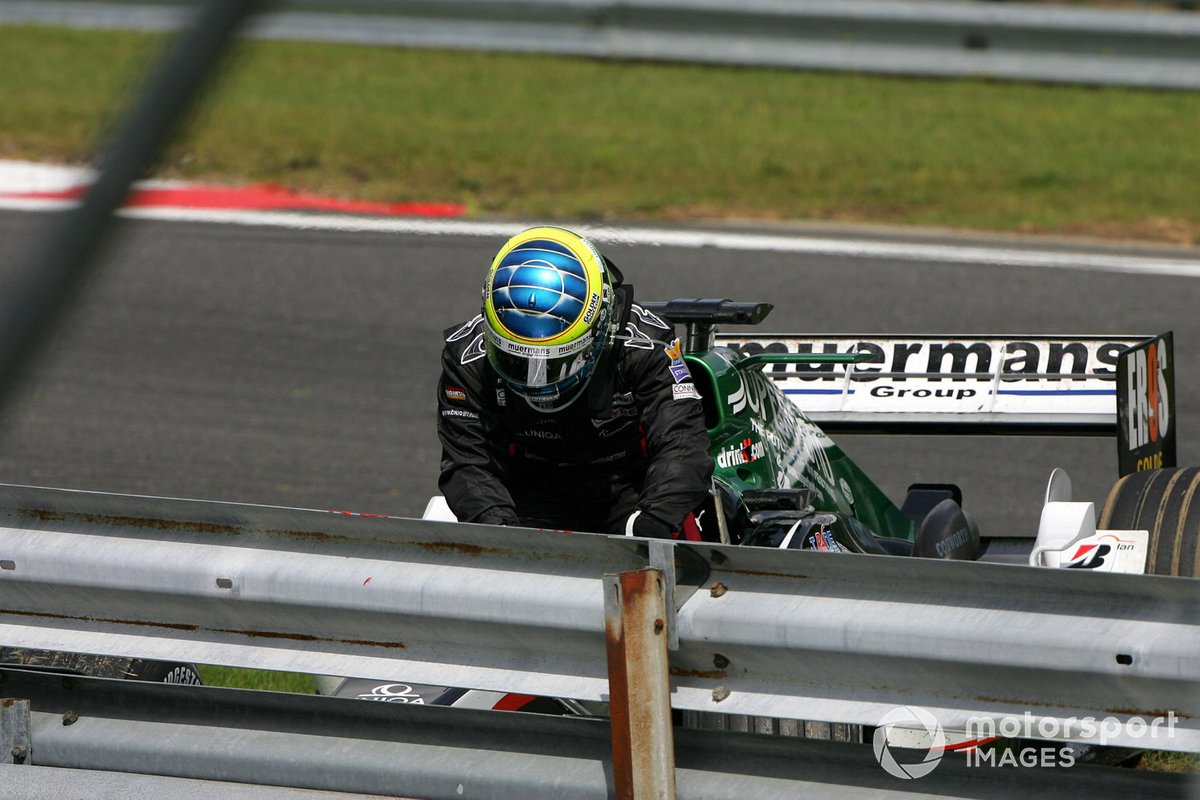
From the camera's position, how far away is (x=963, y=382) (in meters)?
5.12

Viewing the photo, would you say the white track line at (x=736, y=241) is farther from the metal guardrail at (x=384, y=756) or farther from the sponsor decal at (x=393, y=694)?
the metal guardrail at (x=384, y=756)

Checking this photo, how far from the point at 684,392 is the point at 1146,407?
152 centimetres

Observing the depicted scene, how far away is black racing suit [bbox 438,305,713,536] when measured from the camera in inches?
167

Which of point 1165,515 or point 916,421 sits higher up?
point 916,421

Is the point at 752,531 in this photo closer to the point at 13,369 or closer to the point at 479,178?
the point at 13,369

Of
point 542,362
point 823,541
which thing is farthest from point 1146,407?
point 542,362

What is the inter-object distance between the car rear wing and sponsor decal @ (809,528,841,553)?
75 cm

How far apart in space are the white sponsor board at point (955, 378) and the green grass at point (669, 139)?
4918 mm

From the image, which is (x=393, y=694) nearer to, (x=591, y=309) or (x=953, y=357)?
(x=591, y=309)

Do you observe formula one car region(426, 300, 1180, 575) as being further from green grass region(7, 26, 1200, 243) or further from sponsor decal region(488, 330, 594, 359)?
green grass region(7, 26, 1200, 243)

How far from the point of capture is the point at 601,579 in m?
2.77

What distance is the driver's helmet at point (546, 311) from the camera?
4031 mm

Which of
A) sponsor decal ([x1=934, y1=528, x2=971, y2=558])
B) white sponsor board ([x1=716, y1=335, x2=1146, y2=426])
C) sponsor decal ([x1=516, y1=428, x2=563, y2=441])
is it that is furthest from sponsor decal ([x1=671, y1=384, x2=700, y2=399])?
white sponsor board ([x1=716, y1=335, x2=1146, y2=426])

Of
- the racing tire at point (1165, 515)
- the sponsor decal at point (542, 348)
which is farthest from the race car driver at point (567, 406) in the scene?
the racing tire at point (1165, 515)
